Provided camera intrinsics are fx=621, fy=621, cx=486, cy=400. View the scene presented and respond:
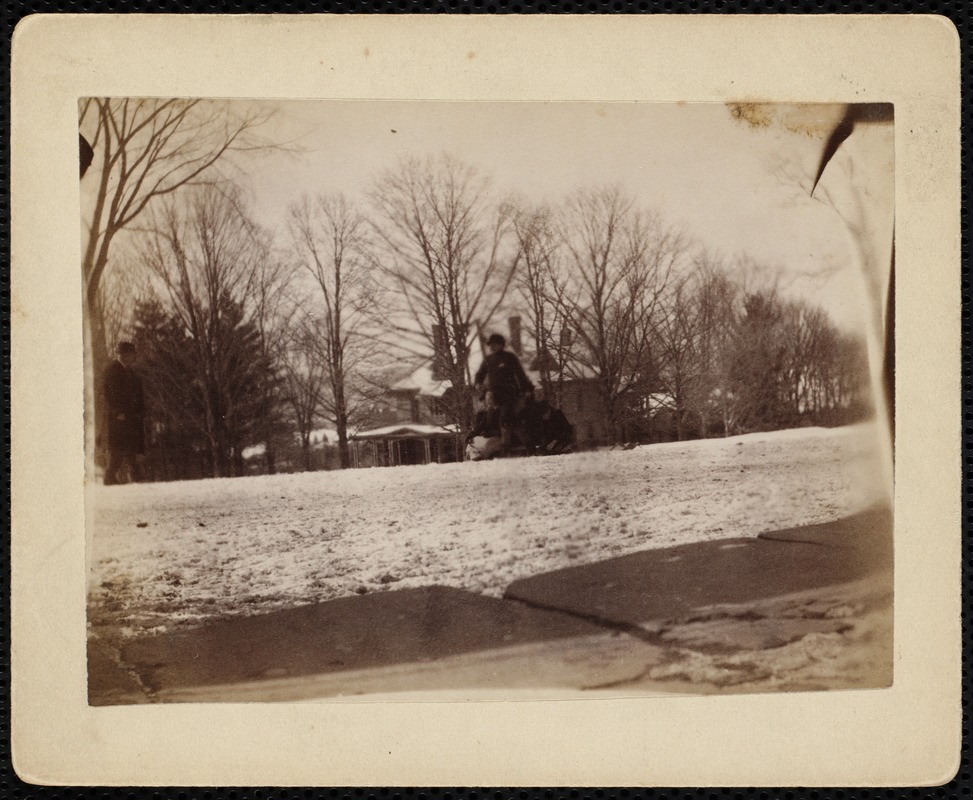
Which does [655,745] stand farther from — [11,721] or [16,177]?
[16,177]

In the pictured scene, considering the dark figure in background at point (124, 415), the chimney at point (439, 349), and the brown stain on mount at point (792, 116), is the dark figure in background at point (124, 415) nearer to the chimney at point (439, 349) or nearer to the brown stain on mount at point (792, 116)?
the chimney at point (439, 349)

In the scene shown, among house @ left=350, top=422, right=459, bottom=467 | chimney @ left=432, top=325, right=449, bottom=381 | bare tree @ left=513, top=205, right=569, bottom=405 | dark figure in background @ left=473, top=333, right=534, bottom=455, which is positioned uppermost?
bare tree @ left=513, top=205, right=569, bottom=405

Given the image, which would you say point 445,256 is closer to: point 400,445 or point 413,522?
point 400,445

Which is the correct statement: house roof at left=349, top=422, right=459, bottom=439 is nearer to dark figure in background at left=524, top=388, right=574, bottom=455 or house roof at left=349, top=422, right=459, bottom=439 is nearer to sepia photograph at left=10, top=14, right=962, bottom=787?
sepia photograph at left=10, top=14, right=962, bottom=787

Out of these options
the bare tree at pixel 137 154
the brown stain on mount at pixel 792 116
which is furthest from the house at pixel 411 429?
the brown stain on mount at pixel 792 116

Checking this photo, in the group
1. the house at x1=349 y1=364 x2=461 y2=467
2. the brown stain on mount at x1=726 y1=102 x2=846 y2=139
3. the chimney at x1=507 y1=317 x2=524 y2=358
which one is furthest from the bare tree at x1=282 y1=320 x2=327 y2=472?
the brown stain on mount at x1=726 y1=102 x2=846 y2=139

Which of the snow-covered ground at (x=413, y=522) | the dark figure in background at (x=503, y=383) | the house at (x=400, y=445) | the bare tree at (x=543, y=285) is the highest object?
the bare tree at (x=543, y=285)
